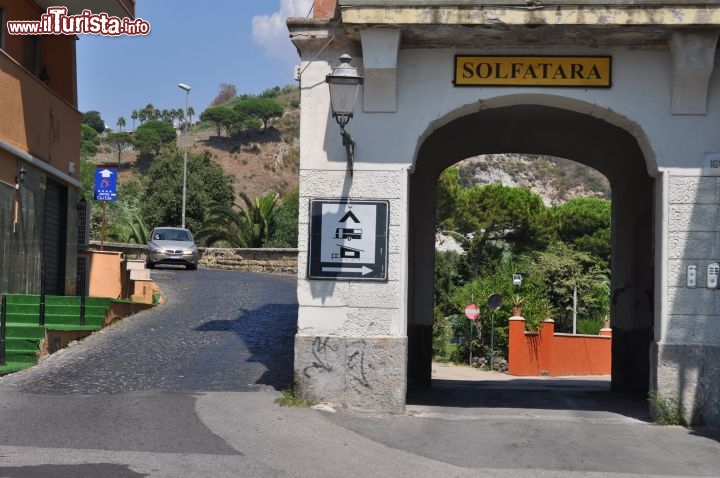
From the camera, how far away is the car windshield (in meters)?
33.3

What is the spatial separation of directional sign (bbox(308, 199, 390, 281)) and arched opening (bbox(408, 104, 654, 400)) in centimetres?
385

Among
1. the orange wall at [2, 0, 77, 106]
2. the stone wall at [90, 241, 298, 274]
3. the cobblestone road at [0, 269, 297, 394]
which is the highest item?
the orange wall at [2, 0, 77, 106]

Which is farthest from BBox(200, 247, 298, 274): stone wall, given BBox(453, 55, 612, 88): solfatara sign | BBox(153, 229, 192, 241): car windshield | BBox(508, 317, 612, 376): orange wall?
BBox(453, 55, 612, 88): solfatara sign

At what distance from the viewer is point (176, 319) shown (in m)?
17.7

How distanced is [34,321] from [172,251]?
16849 mm

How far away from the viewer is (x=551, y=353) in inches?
1383

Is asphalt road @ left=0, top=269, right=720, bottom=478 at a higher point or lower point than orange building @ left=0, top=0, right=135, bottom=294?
lower

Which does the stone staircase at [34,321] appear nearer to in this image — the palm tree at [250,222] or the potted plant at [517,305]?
the potted plant at [517,305]

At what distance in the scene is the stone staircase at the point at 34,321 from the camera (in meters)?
13.7

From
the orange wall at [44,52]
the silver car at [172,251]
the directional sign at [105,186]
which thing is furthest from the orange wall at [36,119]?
the silver car at [172,251]

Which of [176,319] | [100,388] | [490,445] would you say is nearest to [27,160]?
[176,319]

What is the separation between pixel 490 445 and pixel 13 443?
14.2ft

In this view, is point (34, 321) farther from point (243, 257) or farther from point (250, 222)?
point (250, 222)

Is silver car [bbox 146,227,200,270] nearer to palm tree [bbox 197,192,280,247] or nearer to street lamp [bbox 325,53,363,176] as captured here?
palm tree [bbox 197,192,280,247]
